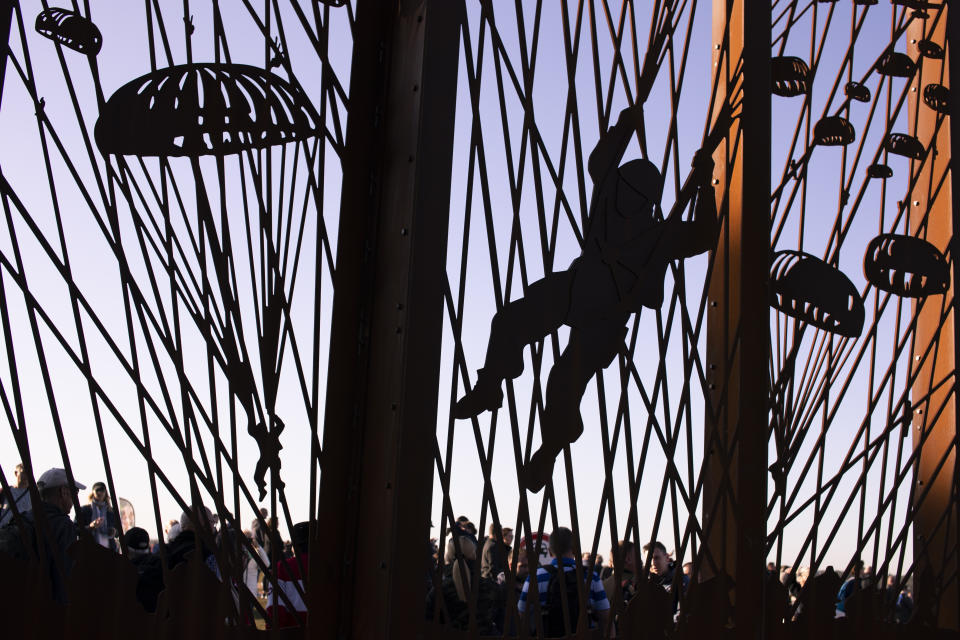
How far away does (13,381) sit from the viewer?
5.51 ft

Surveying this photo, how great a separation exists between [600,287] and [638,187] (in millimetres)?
259

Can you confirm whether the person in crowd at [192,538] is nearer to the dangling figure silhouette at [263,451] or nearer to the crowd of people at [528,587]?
the dangling figure silhouette at [263,451]

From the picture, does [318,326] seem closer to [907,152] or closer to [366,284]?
[366,284]

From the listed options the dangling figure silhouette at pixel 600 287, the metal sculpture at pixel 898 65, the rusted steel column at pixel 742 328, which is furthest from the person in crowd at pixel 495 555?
the metal sculpture at pixel 898 65

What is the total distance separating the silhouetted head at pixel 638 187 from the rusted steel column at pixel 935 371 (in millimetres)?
1099

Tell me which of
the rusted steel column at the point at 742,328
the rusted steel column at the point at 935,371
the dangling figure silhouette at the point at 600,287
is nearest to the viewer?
the dangling figure silhouette at the point at 600,287

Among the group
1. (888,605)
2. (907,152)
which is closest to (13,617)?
(888,605)

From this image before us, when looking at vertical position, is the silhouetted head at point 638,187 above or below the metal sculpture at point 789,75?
below

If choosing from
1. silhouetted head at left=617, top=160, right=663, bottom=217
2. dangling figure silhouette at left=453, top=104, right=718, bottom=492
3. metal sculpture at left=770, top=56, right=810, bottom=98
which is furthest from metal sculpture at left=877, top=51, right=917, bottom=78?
silhouetted head at left=617, top=160, right=663, bottom=217

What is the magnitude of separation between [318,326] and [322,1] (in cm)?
64

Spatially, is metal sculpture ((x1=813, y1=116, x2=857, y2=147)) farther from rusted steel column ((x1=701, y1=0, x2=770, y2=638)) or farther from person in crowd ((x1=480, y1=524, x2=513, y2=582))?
person in crowd ((x1=480, y1=524, x2=513, y2=582))

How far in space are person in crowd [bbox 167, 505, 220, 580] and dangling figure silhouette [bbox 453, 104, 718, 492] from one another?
1.76ft

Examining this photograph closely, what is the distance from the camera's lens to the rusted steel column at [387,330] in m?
1.90

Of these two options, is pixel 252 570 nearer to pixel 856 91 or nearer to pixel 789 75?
pixel 789 75
